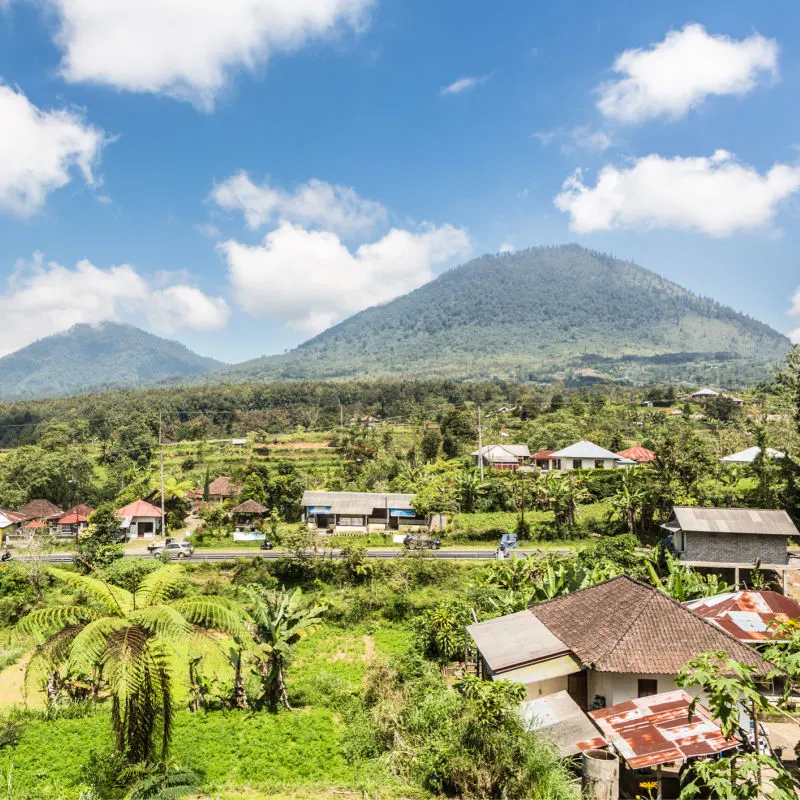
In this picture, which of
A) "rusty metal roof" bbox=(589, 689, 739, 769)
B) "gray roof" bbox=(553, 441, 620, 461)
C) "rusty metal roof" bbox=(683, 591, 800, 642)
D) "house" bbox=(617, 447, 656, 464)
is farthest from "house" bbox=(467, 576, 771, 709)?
"house" bbox=(617, 447, 656, 464)

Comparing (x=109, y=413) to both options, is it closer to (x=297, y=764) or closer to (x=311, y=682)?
(x=311, y=682)

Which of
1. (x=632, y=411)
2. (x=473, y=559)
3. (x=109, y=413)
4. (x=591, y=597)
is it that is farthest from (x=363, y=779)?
(x=109, y=413)

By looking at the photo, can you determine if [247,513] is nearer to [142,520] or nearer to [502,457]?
[142,520]

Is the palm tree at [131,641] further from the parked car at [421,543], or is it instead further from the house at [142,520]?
the house at [142,520]

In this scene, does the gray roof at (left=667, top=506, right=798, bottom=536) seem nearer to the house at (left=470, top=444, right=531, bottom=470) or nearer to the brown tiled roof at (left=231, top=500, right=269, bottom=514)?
the house at (left=470, top=444, right=531, bottom=470)

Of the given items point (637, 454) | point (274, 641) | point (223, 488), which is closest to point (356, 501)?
point (223, 488)

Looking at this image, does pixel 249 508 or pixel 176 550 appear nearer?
pixel 176 550
